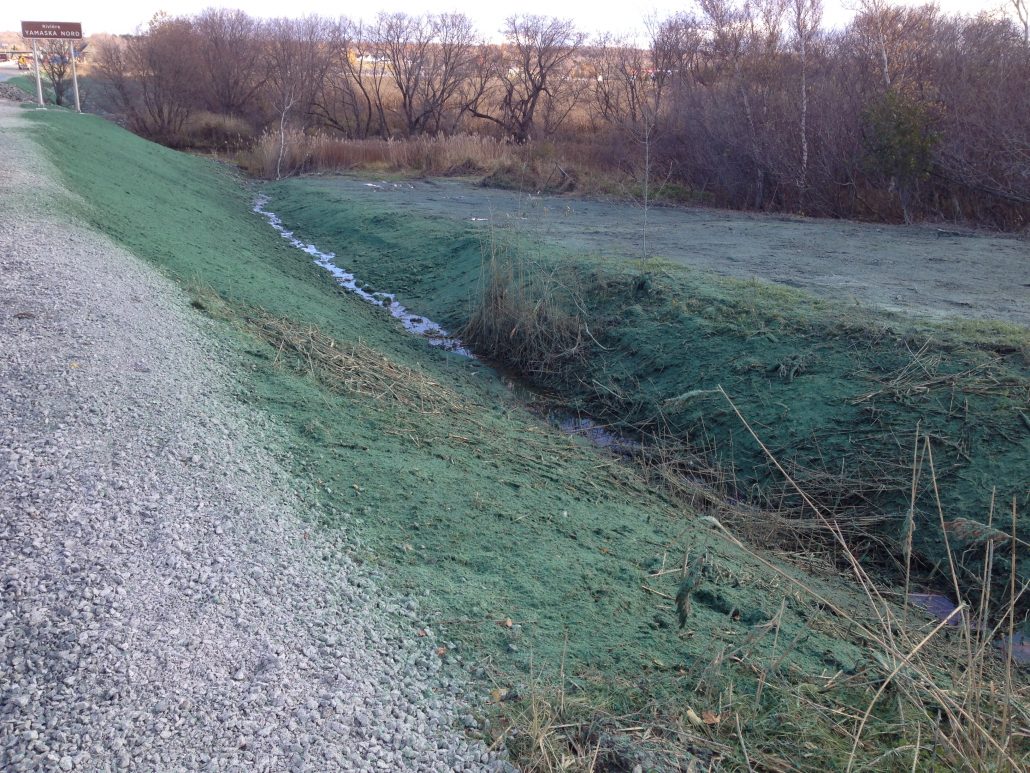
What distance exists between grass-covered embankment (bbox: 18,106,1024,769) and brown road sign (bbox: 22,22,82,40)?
21.4 metres

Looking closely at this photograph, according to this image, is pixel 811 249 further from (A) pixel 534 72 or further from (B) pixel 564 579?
(A) pixel 534 72

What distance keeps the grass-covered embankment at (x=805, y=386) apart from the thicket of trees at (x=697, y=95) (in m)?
1.97

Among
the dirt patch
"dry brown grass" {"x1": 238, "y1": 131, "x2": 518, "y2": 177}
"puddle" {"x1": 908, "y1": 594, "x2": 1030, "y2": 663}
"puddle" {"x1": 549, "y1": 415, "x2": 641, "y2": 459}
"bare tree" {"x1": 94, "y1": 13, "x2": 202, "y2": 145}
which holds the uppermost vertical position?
"bare tree" {"x1": 94, "y1": 13, "x2": 202, "y2": 145}

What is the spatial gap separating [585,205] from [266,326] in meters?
13.1

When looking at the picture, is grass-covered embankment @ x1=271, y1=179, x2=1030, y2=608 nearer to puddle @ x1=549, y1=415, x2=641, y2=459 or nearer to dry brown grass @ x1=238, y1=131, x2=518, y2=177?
puddle @ x1=549, y1=415, x2=641, y2=459

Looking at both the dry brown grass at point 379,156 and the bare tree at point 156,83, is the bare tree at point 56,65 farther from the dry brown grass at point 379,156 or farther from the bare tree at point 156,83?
the dry brown grass at point 379,156

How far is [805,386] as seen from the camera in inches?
309

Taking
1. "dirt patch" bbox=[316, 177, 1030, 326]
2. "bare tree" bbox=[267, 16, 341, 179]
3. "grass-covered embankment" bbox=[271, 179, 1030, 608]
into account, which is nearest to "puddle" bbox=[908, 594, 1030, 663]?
"grass-covered embankment" bbox=[271, 179, 1030, 608]

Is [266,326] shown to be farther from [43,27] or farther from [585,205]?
[43,27]

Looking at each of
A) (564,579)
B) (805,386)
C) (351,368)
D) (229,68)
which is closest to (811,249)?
(805,386)

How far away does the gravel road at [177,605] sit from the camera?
9.23 ft

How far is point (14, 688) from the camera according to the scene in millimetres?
2854

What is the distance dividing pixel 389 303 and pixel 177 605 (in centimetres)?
925

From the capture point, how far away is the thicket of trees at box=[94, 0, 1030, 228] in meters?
16.4
